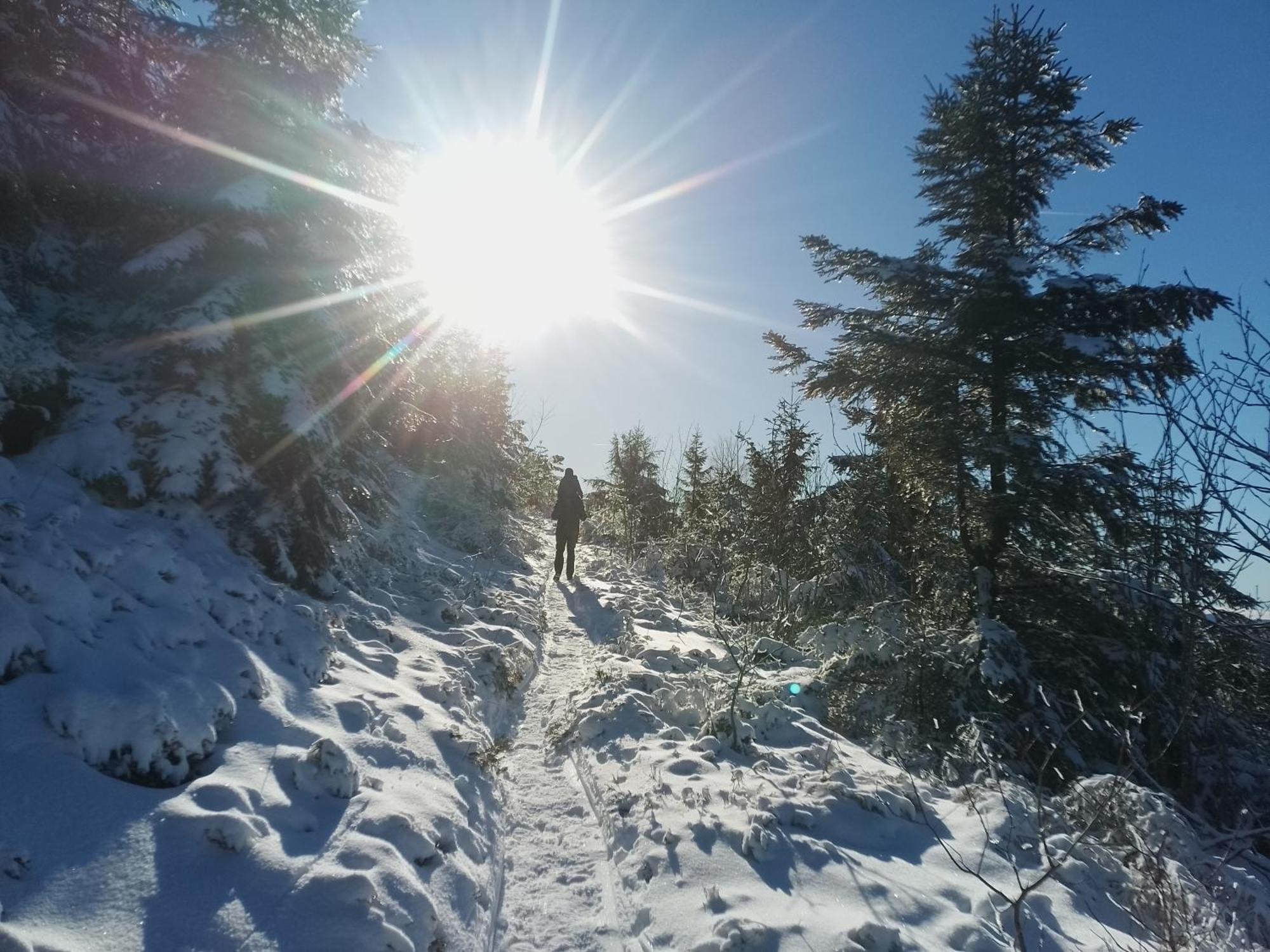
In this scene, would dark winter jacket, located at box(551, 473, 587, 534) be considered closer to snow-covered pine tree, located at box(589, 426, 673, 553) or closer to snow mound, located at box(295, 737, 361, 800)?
snow-covered pine tree, located at box(589, 426, 673, 553)

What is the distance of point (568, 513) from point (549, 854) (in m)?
9.19

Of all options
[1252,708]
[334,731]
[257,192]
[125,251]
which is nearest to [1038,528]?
[1252,708]

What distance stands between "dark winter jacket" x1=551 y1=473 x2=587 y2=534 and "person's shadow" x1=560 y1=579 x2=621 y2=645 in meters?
1.37

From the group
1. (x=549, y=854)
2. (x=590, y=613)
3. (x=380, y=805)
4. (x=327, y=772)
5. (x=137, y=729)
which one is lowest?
(x=549, y=854)

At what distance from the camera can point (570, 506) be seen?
12.8m

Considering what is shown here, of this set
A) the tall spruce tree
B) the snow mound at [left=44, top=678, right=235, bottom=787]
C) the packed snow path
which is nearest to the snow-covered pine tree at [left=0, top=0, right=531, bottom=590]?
the snow mound at [left=44, top=678, right=235, bottom=787]

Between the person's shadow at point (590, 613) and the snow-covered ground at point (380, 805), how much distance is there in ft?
10.7

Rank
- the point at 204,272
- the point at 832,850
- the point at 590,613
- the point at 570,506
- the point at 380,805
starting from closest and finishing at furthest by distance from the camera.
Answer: the point at 380,805
the point at 832,850
the point at 204,272
the point at 590,613
the point at 570,506

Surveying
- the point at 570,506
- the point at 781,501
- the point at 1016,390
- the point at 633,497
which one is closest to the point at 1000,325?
the point at 1016,390

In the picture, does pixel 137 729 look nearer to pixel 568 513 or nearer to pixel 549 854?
pixel 549 854

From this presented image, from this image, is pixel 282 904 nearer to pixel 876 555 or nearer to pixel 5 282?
pixel 5 282

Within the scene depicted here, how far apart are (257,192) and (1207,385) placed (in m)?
9.09

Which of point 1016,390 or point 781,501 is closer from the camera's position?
point 1016,390

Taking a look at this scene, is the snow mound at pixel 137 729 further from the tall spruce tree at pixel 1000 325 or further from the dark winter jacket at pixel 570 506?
the dark winter jacket at pixel 570 506
